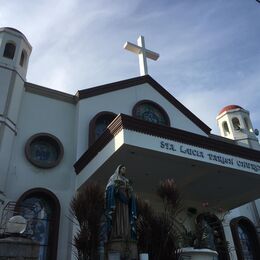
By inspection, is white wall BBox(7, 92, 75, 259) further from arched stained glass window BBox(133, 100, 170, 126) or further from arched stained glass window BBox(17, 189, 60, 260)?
arched stained glass window BBox(133, 100, 170, 126)

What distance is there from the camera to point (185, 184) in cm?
1380

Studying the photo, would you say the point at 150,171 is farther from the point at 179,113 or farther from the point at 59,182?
the point at 179,113

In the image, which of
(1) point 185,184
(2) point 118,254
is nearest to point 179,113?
(1) point 185,184

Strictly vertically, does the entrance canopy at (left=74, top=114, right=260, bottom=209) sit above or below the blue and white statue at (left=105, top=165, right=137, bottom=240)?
above

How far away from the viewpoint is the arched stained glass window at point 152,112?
16952 millimetres

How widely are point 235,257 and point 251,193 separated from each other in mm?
3276

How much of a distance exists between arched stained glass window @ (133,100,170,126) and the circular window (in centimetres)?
456

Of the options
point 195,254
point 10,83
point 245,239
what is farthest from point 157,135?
point 245,239

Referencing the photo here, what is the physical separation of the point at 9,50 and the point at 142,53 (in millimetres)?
7257

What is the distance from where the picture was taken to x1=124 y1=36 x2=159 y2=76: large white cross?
18.8 m

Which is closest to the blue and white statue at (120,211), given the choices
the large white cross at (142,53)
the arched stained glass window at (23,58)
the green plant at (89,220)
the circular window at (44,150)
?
the green plant at (89,220)

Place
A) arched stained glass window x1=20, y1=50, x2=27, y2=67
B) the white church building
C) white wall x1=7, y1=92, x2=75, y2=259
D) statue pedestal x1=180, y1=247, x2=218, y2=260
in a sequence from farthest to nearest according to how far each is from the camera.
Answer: arched stained glass window x1=20, y1=50, x2=27, y2=67, white wall x1=7, y1=92, x2=75, y2=259, the white church building, statue pedestal x1=180, y1=247, x2=218, y2=260

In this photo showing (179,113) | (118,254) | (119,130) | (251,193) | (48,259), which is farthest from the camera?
(179,113)

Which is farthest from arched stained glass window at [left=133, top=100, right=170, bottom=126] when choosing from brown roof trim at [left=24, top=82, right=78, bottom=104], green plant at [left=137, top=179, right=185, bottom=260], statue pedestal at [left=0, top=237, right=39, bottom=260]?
statue pedestal at [left=0, top=237, right=39, bottom=260]
